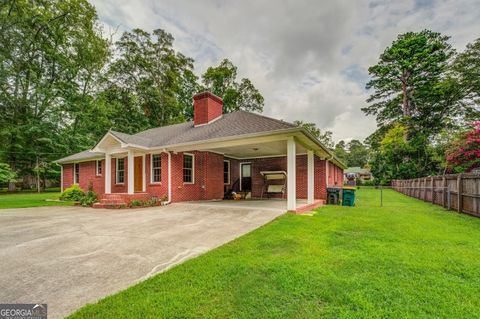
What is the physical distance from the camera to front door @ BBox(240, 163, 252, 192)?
13.7 m

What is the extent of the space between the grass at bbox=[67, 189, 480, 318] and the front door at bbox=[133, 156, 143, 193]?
29.1ft

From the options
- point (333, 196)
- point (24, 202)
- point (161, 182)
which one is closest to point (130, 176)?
point (161, 182)

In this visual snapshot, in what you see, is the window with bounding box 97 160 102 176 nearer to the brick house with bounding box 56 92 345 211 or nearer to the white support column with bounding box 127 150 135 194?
the brick house with bounding box 56 92 345 211

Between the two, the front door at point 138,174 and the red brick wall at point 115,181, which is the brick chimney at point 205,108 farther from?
the red brick wall at point 115,181

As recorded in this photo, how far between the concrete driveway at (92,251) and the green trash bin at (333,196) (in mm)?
5422

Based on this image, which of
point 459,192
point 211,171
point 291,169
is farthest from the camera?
point 211,171

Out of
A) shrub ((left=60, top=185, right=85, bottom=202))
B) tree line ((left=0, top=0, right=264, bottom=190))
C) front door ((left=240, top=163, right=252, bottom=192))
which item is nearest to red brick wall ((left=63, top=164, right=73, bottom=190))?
shrub ((left=60, top=185, right=85, bottom=202))

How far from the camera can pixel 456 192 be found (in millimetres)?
8305

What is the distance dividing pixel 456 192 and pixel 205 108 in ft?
38.5

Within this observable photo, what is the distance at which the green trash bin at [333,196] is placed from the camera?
35.8 ft

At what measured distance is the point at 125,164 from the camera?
12102 mm
